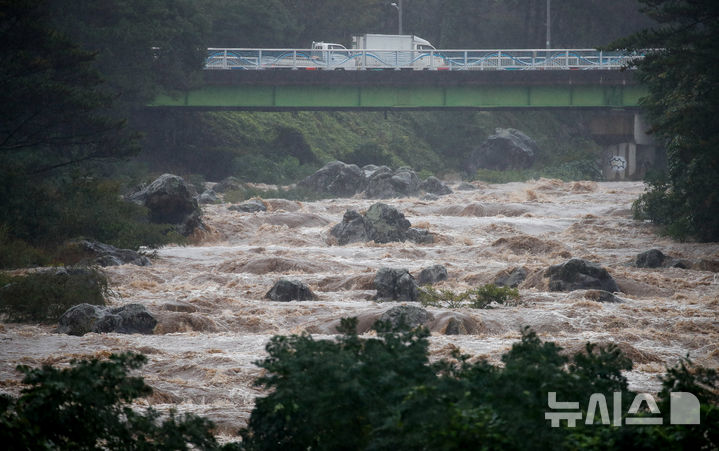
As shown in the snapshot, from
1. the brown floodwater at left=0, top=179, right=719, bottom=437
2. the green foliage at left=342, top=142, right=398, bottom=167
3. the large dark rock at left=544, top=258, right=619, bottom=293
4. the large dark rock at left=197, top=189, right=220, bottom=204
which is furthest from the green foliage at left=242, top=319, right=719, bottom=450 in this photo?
the green foliage at left=342, top=142, right=398, bottom=167

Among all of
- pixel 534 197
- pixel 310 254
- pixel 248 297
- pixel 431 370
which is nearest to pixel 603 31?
pixel 534 197

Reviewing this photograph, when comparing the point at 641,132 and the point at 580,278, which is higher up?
the point at 641,132

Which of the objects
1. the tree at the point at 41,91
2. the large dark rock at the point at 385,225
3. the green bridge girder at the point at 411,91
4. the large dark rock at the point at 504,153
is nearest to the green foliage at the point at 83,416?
the tree at the point at 41,91

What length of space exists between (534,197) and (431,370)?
38292 mm

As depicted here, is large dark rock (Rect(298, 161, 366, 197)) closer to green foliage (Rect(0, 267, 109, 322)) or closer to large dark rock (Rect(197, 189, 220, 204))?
large dark rock (Rect(197, 189, 220, 204))

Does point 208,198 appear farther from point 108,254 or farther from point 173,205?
point 108,254

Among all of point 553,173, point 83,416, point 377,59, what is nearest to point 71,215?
point 83,416

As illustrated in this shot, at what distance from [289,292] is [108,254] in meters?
7.98

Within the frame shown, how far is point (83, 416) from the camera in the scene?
270 inches

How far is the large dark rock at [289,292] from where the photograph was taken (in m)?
20.1

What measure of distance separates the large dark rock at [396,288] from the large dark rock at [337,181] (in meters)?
28.9

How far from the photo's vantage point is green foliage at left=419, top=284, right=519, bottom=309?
18.9 metres

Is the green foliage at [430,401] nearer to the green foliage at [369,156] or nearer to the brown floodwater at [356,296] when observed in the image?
the brown floodwater at [356,296]

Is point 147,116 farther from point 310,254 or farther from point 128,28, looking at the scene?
point 310,254
